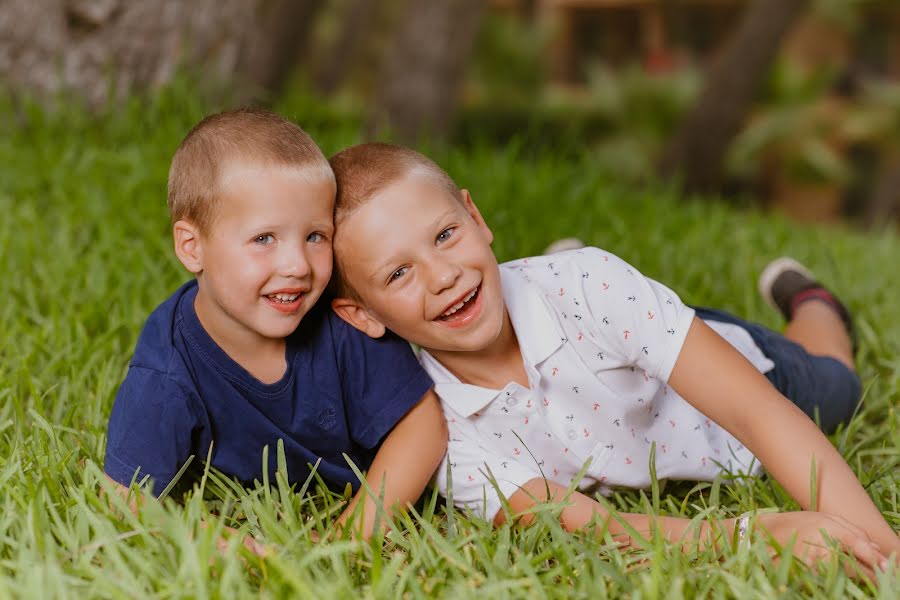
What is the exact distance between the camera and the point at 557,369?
1845mm

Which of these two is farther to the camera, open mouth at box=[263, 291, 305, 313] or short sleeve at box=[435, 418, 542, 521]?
short sleeve at box=[435, 418, 542, 521]

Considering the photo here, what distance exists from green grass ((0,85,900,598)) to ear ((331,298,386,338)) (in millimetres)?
346

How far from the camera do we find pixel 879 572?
4.50 feet

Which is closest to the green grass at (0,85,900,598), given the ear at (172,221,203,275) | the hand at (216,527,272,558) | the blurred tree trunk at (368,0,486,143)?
the hand at (216,527,272,558)

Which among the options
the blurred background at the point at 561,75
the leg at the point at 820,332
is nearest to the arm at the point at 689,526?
the leg at the point at 820,332

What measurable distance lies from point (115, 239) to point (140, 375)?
1360 millimetres

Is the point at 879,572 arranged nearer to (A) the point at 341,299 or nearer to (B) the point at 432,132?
(A) the point at 341,299

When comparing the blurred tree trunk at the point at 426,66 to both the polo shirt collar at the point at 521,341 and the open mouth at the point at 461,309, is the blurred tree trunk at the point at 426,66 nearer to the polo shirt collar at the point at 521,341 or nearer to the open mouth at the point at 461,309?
the polo shirt collar at the point at 521,341

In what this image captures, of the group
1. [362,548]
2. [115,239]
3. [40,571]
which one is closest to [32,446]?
[40,571]

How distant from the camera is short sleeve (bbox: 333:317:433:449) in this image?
1.83m

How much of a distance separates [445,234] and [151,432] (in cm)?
65

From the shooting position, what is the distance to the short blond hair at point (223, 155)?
165 centimetres

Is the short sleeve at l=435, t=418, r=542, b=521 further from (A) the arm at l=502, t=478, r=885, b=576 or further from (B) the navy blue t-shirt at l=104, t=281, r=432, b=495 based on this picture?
(B) the navy blue t-shirt at l=104, t=281, r=432, b=495

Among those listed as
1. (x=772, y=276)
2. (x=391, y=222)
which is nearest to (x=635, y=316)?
(x=391, y=222)
